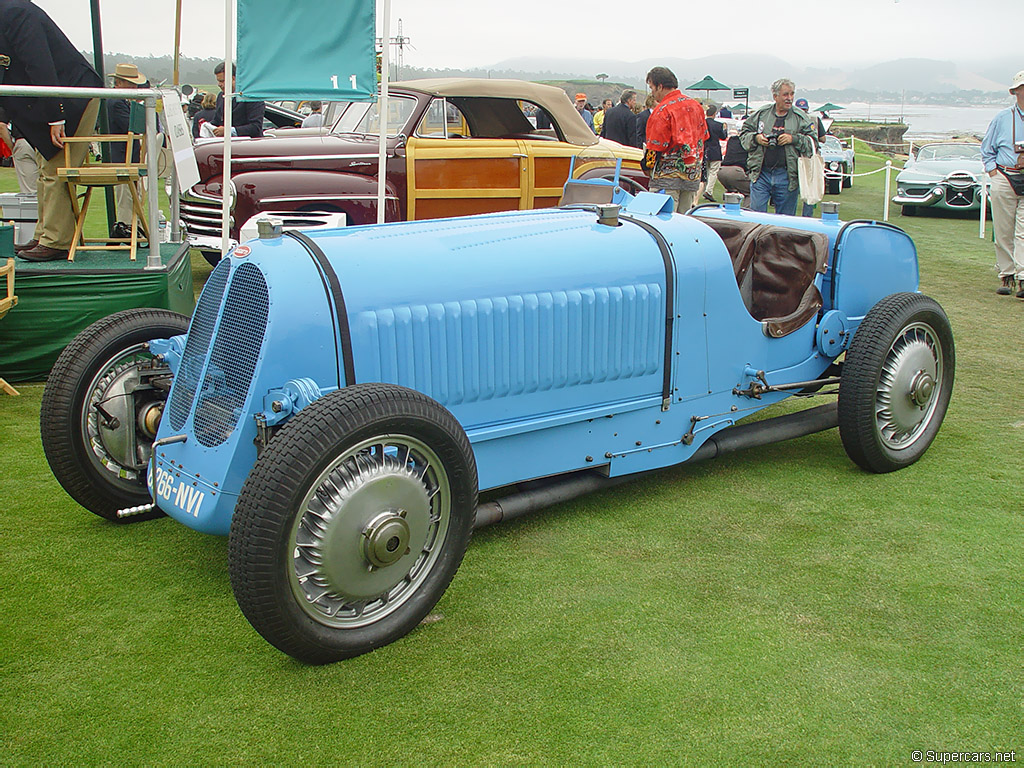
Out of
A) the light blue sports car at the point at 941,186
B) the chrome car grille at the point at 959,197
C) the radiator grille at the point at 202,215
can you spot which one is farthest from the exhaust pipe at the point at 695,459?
the chrome car grille at the point at 959,197

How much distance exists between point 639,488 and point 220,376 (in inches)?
77.1

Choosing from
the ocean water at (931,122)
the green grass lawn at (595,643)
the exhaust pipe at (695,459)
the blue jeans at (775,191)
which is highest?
the ocean water at (931,122)

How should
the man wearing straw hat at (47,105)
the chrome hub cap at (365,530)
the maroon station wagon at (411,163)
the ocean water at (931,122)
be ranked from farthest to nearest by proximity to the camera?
1. the ocean water at (931,122)
2. the maroon station wagon at (411,163)
3. the man wearing straw hat at (47,105)
4. the chrome hub cap at (365,530)

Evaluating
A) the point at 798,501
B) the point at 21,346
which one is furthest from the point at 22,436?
the point at 798,501

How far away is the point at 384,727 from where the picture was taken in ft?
7.75

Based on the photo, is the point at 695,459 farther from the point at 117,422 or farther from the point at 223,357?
the point at 117,422

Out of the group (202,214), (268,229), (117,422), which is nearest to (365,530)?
(268,229)

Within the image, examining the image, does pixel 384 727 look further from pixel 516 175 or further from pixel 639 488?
pixel 516 175

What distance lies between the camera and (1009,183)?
792 cm

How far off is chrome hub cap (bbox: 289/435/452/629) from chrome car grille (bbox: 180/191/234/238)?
A: 5474 millimetres

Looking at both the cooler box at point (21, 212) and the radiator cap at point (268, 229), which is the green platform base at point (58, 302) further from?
the radiator cap at point (268, 229)

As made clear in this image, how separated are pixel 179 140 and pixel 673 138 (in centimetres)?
398

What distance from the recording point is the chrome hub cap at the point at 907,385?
4.07m

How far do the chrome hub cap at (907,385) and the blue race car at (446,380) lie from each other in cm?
1
